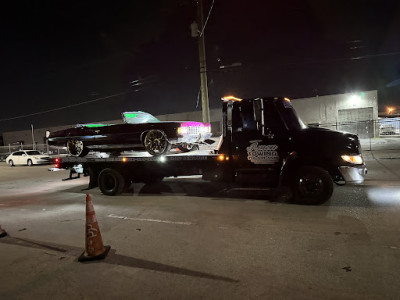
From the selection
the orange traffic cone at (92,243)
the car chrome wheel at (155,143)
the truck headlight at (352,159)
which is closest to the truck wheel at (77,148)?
the car chrome wheel at (155,143)

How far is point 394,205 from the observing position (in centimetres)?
621

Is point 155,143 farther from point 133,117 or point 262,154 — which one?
point 262,154

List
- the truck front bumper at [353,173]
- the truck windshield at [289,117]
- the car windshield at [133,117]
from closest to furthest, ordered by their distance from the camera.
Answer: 1. the truck front bumper at [353,173]
2. the truck windshield at [289,117]
3. the car windshield at [133,117]

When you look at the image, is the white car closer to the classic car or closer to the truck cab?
the classic car

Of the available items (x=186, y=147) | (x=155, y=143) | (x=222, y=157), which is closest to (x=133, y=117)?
(x=155, y=143)

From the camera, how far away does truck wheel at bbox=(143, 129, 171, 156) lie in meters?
8.00

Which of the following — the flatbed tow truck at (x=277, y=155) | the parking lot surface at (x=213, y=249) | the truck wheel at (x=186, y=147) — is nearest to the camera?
the parking lot surface at (x=213, y=249)

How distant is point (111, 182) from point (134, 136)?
1.71 meters

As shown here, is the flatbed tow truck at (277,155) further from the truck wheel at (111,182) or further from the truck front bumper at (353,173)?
the truck wheel at (111,182)

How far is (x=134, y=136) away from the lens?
8.24 metres

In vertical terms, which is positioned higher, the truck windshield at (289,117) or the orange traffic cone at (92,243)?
the truck windshield at (289,117)

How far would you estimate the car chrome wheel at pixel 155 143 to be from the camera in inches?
315

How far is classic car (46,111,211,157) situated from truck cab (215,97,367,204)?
→ 149cm

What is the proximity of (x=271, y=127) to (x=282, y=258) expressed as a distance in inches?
135
